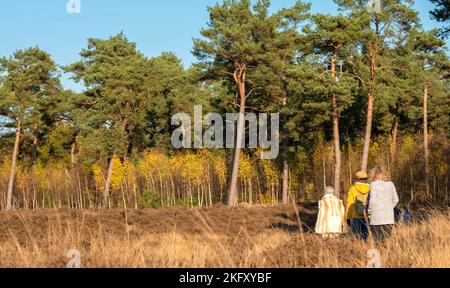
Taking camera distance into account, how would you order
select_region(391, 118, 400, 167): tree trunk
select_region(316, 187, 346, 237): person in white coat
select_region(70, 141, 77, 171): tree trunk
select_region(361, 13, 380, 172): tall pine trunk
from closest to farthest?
select_region(316, 187, 346, 237): person in white coat
select_region(361, 13, 380, 172): tall pine trunk
select_region(391, 118, 400, 167): tree trunk
select_region(70, 141, 77, 171): tree trunk

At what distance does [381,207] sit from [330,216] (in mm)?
2268

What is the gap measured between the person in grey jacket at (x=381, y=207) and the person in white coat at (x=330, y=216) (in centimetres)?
197

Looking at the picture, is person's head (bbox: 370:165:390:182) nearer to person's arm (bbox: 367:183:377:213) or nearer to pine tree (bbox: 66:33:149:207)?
person's arm (bbox: 367:183:377:213)

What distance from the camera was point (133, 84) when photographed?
53344 mm

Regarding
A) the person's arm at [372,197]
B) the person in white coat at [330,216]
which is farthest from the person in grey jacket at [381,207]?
the person in white coat at [330,216]

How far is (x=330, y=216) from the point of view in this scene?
12.5 metres

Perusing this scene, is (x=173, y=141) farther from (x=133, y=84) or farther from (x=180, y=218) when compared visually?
(x=180, y=218)

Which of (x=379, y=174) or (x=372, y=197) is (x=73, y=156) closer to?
(x=379, y=174)

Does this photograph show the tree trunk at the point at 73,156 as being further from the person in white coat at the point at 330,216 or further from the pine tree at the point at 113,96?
the person in white coat at the point at 330,216

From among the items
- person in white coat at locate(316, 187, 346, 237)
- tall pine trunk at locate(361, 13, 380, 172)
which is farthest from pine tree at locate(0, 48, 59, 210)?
person in white coat at locate(316, 187, 346, 237)

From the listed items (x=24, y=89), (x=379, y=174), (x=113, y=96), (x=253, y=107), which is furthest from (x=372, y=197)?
(x=24, y=89)

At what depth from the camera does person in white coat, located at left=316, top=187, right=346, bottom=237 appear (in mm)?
12430

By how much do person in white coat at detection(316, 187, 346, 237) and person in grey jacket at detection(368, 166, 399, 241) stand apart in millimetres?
1970

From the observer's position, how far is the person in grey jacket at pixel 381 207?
10.3m
